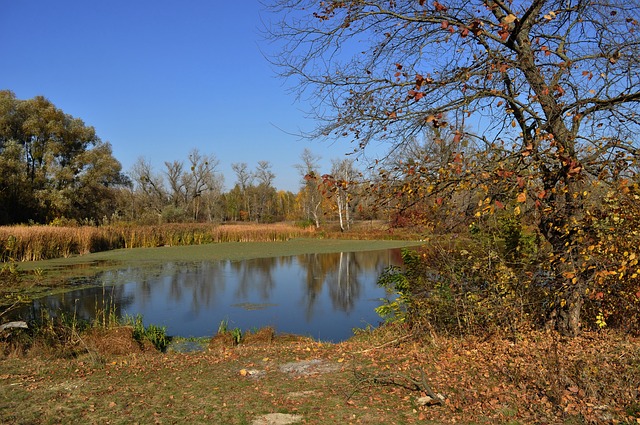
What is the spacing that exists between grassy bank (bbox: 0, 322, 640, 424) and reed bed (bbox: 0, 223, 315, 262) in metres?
9.49

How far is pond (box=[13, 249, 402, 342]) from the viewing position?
1227 centimetres

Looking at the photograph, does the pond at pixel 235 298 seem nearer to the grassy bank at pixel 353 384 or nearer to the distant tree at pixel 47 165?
the grassy bank at pixel 353 384

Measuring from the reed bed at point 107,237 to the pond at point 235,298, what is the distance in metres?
2.88

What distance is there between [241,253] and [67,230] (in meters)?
8.84

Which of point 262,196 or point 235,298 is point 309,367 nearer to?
point 235,298

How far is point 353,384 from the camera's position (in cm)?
540

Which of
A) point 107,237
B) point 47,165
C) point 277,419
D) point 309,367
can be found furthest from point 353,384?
point 47,165

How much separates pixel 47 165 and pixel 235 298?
27494 mm

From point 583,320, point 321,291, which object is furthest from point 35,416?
point 321,291

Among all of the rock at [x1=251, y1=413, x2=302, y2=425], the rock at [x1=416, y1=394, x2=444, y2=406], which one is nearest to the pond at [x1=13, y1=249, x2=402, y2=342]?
the rock at [x1=416, y1=394, x2=444, y2=406]

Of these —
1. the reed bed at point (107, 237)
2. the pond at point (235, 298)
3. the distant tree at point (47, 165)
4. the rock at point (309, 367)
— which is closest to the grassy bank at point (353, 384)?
the rock at point (309, 367)

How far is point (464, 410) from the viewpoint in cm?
442

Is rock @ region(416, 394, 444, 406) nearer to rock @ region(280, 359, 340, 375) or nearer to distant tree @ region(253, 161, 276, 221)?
rock @ region(280, 359, 340, 375)

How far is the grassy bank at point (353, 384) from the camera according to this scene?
4.38 m
